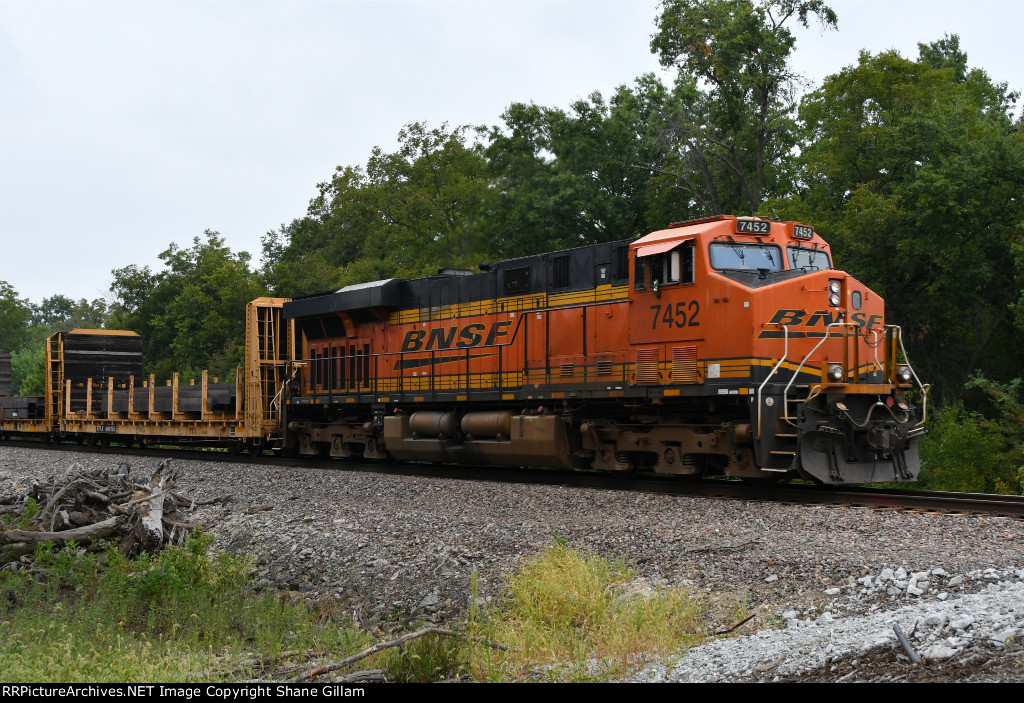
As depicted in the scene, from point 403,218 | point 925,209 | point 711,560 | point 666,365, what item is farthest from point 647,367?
point 403,218

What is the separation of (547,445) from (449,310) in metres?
→ 3.84

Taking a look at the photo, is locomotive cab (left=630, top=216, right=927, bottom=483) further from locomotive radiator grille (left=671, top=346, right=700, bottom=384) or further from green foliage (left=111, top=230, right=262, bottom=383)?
green foliage (left=111, top=230, right=262, bottom=383)

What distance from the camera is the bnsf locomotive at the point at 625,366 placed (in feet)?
37.1

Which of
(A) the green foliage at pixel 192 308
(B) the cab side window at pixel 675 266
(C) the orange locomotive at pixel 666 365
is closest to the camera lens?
(C) the orange locomotive at pixel 666 365

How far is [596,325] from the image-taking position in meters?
13.6

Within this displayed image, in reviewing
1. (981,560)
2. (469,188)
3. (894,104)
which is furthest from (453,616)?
(469,188)

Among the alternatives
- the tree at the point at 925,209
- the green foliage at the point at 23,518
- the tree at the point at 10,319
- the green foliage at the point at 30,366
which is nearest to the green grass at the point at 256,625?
the green foliage at the point at 23,518

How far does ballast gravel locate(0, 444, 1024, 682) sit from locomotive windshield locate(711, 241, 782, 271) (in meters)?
3.20

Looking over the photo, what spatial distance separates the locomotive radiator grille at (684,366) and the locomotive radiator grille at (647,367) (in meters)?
0.29

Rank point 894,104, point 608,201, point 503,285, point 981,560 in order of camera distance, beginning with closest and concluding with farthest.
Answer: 1. point 981,560
2. point 503,285
3. point 894,104
4. point 608,201

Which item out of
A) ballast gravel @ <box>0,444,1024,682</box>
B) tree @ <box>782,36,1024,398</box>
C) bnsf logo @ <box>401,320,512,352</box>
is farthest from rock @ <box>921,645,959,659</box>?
tree @ <box>782,36,1024,398</box>

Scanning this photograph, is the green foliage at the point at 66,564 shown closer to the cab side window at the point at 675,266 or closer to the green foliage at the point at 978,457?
the cab side window at the point at 675,266

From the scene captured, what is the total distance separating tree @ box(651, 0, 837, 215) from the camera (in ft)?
84.4
